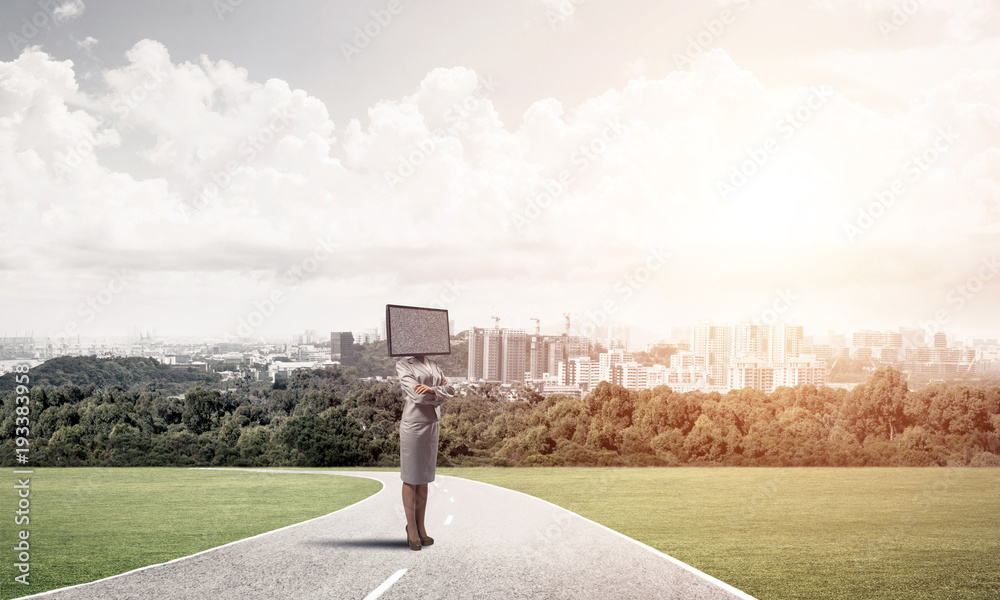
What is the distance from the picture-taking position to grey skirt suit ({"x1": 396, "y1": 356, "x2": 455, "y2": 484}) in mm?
9359

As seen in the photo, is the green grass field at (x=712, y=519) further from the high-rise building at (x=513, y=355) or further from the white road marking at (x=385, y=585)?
the high-rise building at (x=513, y=355)

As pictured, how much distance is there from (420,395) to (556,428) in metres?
24.4

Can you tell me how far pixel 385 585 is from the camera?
7074 millimetres

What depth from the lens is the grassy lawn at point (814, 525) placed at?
8.12m

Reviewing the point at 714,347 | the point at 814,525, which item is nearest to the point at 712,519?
the point at 814,525

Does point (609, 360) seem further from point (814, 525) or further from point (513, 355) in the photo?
point (814, 525)

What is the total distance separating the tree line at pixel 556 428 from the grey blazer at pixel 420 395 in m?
23.9

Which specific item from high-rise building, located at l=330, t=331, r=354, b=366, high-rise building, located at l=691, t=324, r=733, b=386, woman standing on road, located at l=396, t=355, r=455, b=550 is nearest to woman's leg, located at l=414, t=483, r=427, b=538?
woman standing on road, located at l=396, t=355, r=455, b=550

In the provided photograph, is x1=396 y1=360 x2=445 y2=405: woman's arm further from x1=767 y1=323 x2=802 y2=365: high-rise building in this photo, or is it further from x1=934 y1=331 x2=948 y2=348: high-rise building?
x1=934 y1=331 x2=948 y2=348: high-rise building

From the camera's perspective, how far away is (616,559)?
8531 mm

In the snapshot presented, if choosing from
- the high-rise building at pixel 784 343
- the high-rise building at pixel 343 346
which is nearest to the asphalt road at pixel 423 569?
the high-rise building at pixel 343 346

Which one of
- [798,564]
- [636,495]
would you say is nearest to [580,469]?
[636,495]

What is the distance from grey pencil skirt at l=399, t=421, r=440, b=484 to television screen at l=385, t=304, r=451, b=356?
1110mm

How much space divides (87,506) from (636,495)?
1557 centimetres
